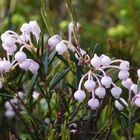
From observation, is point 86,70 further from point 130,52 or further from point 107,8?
point 107,8

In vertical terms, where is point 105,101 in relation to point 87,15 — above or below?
below

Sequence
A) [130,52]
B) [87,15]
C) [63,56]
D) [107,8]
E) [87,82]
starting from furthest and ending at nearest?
[87,15] < [107,8] < [130,52] < [63,56] < [87,82]

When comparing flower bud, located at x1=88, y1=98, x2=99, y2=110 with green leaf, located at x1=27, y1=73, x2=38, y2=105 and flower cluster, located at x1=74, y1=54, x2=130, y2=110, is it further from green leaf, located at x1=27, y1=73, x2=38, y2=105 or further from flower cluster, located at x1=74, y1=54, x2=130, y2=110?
green leaf, located at x1=27, y1=73, x2=38, y2=105

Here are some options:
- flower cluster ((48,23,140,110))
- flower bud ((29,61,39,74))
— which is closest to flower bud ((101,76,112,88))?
flower cluster ((48,23,140,110))

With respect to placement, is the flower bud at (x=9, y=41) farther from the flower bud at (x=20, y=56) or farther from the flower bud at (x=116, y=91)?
the flower bud at (x=116, y=91)

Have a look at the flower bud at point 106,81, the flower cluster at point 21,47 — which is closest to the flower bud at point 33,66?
the flower cluster at point 21,47

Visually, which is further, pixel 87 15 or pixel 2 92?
pixel 87 15

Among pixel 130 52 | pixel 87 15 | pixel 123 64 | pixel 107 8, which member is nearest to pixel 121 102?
pixel 123 64
